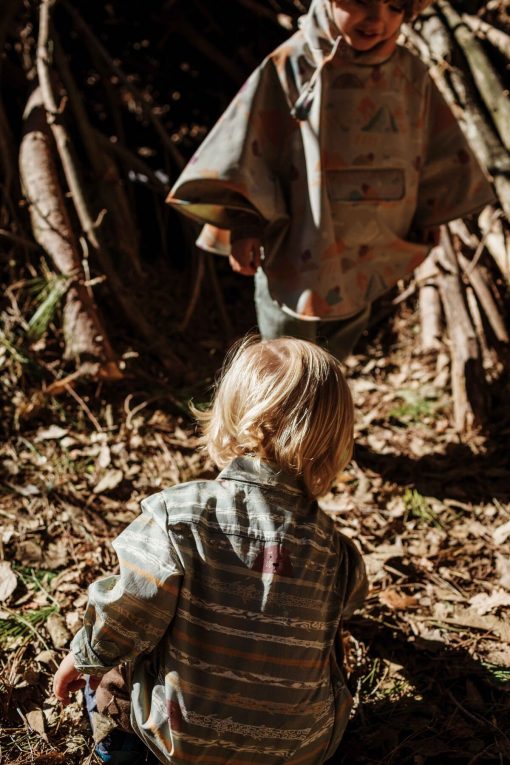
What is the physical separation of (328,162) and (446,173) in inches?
22.8

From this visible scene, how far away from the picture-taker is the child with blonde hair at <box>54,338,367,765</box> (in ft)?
4.99

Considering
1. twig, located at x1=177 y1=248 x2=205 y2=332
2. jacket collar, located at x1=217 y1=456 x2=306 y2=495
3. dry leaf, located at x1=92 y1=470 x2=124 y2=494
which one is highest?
jacket collar, located at x1=217 y1=456 x2=306 y2=495

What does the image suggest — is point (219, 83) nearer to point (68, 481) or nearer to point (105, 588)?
point (68, 481)

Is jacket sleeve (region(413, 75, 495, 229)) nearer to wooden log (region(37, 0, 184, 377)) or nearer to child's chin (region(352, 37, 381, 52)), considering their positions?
child's chin (region(352, 37, 381, 52))

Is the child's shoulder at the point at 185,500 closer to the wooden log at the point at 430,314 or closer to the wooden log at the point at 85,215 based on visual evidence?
the wooden log at the point at 85,215

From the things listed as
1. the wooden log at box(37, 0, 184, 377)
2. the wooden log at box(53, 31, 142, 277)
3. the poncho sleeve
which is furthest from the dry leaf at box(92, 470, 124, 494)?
the wooden log at box(53, 31, 142, 277)

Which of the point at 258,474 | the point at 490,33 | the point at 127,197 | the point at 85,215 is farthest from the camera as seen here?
the point at 127,197

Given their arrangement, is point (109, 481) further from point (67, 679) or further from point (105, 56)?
point (105, 56)

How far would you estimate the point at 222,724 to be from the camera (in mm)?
1527

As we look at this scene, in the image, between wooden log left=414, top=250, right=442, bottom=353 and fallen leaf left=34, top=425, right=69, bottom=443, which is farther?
wooden log left=414, top=250, right=442, bottom=353

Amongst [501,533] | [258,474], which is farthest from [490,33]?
[258,474]

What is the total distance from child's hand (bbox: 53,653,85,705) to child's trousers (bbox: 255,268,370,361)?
1.45 meters

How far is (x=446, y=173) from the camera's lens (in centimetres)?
272

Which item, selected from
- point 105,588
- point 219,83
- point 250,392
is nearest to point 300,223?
point 250,392
